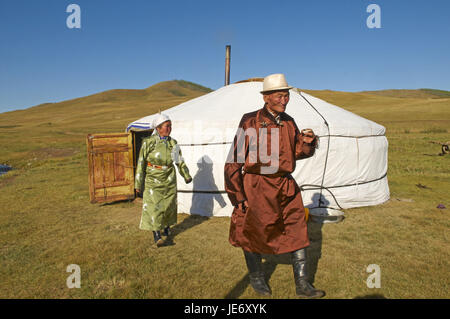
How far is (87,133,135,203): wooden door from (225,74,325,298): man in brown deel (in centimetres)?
453

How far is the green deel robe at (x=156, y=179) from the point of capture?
418cm

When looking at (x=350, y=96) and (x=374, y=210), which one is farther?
(x=350, y=96)

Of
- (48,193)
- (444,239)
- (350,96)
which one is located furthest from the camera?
(350,96)

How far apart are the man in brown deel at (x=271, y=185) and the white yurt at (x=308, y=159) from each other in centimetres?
281

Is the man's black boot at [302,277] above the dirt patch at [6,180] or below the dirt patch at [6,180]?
above

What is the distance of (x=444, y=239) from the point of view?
449 cm

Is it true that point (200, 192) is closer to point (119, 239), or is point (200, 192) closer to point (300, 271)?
point (119, 239)

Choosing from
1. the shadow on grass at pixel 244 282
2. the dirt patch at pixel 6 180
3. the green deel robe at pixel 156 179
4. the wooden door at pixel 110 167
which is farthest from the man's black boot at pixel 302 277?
the dirt patch at pixel 6 180

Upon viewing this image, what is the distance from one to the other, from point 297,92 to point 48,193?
7108mm

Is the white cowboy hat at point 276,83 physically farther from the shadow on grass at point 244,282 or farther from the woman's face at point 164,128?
the shadow on grass at point 244,282

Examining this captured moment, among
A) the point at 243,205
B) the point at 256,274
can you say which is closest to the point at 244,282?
the point at 256,274

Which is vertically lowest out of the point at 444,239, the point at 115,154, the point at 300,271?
the point at 444,239

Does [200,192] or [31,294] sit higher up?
[200,192]
